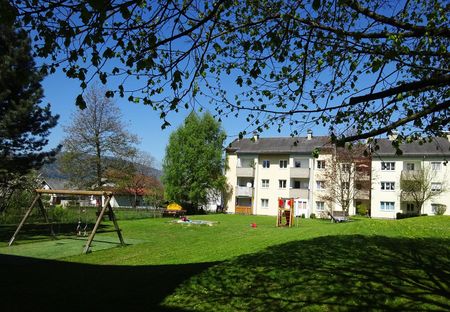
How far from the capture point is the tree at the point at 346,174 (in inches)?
1750

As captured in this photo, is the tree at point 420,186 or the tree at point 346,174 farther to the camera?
the tree at point 420,186

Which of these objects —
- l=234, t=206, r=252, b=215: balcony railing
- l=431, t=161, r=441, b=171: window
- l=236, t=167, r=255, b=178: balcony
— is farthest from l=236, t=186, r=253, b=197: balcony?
l=431, t=161, r=441, b=171: window

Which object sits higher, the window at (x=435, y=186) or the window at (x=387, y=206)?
the window at (x=435, y=186)

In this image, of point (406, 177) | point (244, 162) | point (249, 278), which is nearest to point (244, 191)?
point (244, 162)

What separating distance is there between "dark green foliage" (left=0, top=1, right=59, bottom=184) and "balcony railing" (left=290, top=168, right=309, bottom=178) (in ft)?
126

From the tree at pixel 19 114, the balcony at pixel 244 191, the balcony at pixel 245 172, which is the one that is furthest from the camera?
the balcony at pixel 245 172

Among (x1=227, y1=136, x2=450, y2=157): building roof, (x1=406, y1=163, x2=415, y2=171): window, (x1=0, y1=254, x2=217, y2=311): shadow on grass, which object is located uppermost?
(x1=227, y1=136, x2=450, y2=157): building roof

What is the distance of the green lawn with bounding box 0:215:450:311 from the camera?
23.1 ft

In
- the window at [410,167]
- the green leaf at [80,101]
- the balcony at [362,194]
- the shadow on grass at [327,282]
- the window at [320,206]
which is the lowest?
the shadow on grass at [327,282]

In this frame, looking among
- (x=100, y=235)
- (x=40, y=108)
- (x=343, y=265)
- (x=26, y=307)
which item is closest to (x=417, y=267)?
(x=343, y=265)

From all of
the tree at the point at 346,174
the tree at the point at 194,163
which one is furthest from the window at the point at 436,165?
the tree at the point at 194,163

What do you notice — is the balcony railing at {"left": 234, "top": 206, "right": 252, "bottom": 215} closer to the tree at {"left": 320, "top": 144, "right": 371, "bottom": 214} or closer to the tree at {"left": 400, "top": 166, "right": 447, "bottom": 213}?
the tree at {"left": 320, "top": 144, "right": 371, "bottom": 214}

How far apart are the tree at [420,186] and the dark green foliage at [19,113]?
39957 millimetres

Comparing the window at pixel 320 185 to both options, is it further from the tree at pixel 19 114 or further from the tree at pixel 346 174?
the tree at pixel 19 114
